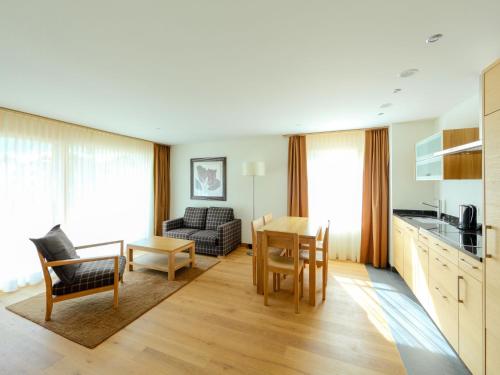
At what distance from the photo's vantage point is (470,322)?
1.54 m

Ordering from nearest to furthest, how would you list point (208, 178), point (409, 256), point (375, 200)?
point (409, 256)
point (375, 200)
point (208, 178)

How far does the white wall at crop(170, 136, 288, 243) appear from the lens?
14.7ft

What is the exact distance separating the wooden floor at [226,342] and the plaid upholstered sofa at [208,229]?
142cm

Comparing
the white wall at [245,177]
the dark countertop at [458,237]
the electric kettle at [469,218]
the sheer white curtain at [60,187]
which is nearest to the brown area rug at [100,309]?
the sheer white curtain at [60,187]

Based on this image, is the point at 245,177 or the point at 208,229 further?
the point at 245,177

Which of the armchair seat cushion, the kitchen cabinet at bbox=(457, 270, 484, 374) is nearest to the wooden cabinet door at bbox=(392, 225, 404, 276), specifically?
the kitchen cabinet at bbox=(457, 270, 484, 374)

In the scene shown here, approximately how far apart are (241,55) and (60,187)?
3564 mm

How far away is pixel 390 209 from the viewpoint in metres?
3.53

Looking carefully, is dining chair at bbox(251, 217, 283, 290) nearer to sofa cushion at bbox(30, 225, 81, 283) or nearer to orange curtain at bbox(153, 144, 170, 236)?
sofa cushion at bbox(30, 225, 81, 283)

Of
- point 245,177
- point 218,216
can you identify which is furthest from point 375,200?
point 218,216

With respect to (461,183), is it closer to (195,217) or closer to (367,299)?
(367,299)

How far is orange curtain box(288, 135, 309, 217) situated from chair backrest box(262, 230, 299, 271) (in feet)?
6.03

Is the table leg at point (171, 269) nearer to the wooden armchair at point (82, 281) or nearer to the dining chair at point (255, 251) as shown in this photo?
the wooden armchair at point (82, 281)

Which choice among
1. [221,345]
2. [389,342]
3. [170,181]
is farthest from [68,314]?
[170,181]
